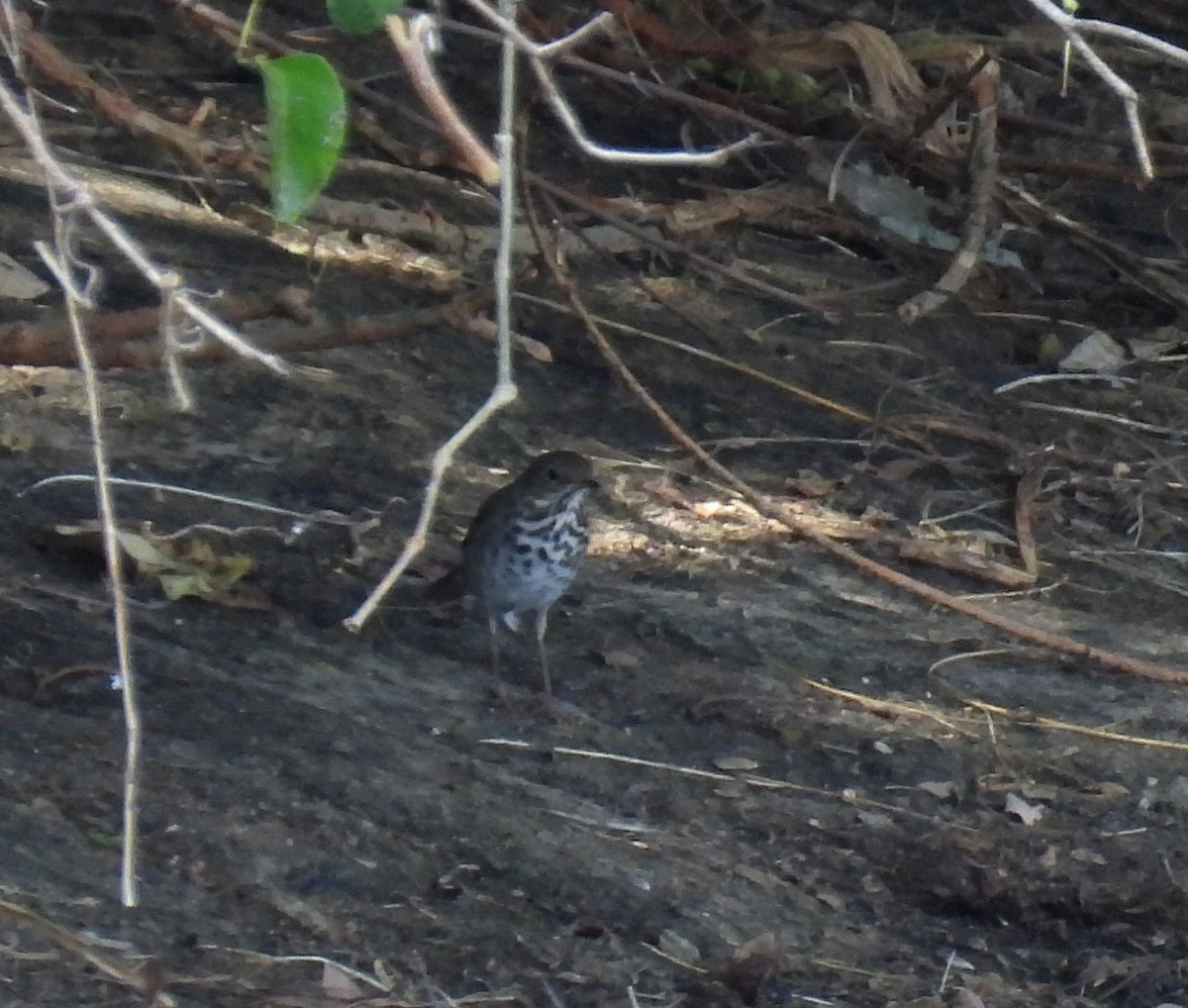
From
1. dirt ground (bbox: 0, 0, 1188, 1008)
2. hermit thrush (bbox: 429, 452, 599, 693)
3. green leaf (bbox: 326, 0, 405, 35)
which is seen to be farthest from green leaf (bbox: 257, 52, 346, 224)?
hermit thrush (bbox: 429, 452, 599, 693)

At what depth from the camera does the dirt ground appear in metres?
3.62

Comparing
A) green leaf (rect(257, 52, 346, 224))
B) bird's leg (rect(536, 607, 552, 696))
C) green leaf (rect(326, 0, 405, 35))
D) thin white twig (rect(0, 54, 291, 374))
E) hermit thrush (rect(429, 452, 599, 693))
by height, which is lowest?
bird's leg (rect(536, 607, 552, 696))

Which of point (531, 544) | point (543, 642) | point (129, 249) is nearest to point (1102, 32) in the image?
point (129, 249)

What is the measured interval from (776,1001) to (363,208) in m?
4.08

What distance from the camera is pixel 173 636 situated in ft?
14.8

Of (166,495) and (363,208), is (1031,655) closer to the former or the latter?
(166,495)

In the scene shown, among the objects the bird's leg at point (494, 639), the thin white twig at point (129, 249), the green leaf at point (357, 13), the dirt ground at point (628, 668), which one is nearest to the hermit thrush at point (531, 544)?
the bird's leg at point (494, 639)

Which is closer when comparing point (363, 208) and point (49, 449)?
point (49, 449)

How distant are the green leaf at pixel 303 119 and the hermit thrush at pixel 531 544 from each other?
2951 millimetres

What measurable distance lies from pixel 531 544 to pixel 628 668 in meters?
0.39

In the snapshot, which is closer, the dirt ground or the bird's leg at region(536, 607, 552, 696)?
the dirt ground

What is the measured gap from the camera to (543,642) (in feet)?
16.3

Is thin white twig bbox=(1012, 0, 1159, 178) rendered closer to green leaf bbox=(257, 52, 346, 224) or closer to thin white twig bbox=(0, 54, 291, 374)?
green leaf bbox=(257, 52, 346, 224)

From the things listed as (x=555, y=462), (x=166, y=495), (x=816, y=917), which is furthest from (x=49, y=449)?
(x=816, y=917)
